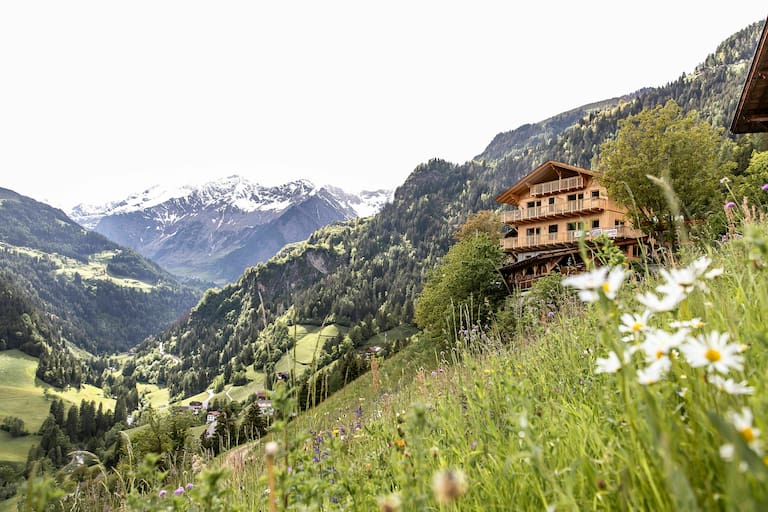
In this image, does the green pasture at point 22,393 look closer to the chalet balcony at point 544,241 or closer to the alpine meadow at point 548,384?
the alpine meadow at point 548,384

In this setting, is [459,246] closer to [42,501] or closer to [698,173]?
[698,173]

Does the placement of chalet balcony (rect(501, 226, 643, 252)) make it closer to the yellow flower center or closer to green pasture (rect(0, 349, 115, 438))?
the yellow flower center

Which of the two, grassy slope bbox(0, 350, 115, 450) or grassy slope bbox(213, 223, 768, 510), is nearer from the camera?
grassy slope bbox(213, 223, 768, 510)

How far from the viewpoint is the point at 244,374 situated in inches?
7141

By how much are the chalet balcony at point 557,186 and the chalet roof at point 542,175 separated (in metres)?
0.62

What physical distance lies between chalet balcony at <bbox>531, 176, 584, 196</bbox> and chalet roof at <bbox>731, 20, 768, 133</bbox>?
27344 millimetres

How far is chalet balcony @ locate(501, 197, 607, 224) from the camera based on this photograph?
41656 millimetres

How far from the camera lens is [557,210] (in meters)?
44.0

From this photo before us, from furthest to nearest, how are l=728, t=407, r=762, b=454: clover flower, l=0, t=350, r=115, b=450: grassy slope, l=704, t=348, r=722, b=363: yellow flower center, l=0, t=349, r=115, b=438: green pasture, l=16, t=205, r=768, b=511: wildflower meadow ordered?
l=0, t=349, r=115, b=438: green pasture
l=0, t=350, r=115, b=450: grassy slope
l=704, t=348, r=722, b=363: yellow flower center
l=16, t=205, r=768, b=511: wildflower meadow
l=728, t=407, r=762, b=454: clover flower

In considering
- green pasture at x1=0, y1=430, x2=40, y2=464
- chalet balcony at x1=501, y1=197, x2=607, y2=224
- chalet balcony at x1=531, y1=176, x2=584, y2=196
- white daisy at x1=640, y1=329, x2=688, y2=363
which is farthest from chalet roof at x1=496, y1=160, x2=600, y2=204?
green pasture at x1=0, y1=430, x2=40, y2=464

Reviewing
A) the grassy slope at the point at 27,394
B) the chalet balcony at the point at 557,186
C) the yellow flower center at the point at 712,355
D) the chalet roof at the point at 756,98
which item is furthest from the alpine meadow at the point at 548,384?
the grassy slope at the point at 27,394

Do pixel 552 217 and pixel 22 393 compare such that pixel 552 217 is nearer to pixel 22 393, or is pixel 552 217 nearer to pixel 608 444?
pixel 608 444

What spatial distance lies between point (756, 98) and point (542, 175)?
32393mm

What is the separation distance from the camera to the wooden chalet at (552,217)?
40.7m
